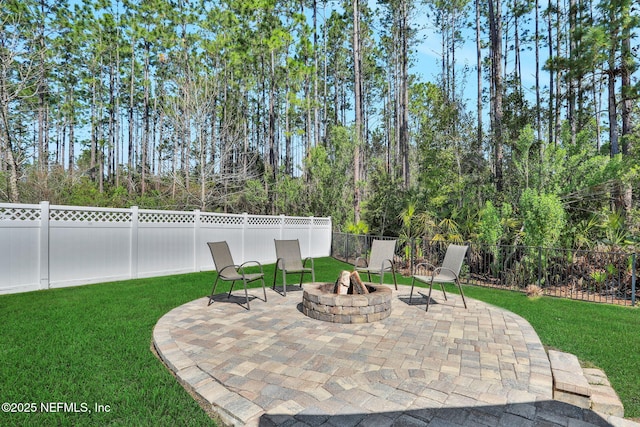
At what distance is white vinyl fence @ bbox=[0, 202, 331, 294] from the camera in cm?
577

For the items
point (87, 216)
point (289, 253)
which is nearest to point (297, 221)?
point (289, 253)

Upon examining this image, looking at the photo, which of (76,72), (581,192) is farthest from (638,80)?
(76,72)

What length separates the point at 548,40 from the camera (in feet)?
61.1

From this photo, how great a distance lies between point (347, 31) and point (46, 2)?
16.3 m

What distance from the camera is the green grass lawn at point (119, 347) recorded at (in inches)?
90.7

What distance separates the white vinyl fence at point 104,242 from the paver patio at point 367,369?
11.1 feet

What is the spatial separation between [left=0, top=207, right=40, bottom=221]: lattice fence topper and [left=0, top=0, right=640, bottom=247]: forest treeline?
553cm

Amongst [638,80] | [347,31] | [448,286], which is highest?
[347,31]

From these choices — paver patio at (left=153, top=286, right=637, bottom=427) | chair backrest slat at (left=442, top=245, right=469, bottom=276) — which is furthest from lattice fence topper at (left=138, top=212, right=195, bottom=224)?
chair backrest slat at (left=442, top=245, right=469, bottom=276)

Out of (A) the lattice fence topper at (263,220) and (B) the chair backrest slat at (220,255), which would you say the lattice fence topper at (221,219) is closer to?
(A) the lattice fence topper at (263,220)

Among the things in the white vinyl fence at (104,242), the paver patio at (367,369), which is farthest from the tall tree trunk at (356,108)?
the paver patio at (367,369)

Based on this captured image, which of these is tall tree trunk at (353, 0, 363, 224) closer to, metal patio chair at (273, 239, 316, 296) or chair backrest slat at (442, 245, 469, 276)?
metal patio chair at (273, 239, 316, 296)

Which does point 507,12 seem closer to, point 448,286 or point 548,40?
point 548,40

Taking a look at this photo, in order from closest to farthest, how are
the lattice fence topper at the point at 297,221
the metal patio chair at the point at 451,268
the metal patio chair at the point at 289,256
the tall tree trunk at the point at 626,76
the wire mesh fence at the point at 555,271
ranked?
1. the metal patio chair at the point at 451,268
2. the metal patio chair at the point at 289,256
3. the wire mesh fence at the point at 555,271
4. the tall tree trunk at the point at 626,76
5. the lattice fence topper at the point at 297,221
